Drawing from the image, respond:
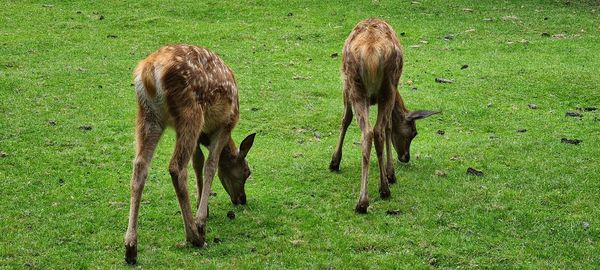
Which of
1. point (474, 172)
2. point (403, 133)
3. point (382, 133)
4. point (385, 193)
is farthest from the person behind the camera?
point (403, 133)

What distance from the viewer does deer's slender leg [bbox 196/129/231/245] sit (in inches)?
281

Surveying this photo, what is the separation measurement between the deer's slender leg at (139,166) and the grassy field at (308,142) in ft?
0.75

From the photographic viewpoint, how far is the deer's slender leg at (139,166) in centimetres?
648

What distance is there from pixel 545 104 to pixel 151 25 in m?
9.03

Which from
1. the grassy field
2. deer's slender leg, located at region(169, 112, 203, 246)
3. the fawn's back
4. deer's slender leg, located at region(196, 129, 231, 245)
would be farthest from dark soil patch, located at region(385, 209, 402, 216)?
deer's slender leg, located at region(169, 112, 203, 246)

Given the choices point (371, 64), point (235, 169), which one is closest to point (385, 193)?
point (371, 64)

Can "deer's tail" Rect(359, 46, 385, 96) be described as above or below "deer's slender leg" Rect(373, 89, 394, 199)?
above

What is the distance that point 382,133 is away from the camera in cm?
829

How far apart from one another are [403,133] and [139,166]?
13.7 feet

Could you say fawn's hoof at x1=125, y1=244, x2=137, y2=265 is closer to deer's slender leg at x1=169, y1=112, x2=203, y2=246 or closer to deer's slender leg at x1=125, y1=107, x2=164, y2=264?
deer's slender leg at x1=125, y1=107, x2=164, y2=264

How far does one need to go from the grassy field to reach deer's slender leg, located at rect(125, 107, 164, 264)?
0.75ft

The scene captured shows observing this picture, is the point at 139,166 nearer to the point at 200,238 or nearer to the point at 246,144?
the point at 200,238

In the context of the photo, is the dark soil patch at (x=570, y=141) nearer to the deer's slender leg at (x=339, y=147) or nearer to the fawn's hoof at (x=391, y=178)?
the fawn's hoof at (x=391, y=178)

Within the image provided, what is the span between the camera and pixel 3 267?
641 centimetres
